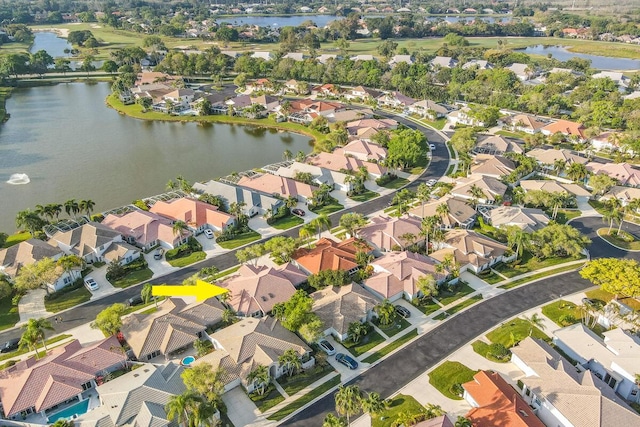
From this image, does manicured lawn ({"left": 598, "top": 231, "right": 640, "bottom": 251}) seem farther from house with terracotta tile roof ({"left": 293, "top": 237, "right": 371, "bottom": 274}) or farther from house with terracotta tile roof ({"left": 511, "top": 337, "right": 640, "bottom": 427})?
house with terracotta tile roof ({"left": 293, "top": 237, "right": 371, "bottom": 274})

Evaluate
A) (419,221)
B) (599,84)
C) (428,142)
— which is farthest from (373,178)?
(599,84)

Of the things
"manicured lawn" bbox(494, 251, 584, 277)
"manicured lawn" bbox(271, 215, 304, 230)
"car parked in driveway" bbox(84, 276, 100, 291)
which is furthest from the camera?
"manicured lawn" bbox(271, 215, 304, 230)

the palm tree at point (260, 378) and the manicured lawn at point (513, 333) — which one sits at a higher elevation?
the palm tree at point (260, 378)

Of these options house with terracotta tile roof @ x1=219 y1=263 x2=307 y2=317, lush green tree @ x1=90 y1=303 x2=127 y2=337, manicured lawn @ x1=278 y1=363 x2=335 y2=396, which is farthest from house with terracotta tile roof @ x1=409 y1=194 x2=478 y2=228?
lush green tree @ x1=90 y1=303 x2=127 y2=337

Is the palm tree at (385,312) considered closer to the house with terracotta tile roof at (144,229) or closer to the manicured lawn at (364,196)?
the manicured lawn at (364,196)

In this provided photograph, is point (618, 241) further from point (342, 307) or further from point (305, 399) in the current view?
point (305, 399)

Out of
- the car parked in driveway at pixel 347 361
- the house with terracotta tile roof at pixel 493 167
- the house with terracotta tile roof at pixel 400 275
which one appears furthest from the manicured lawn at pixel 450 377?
the house with terracotta tile roof at pixel 493 167
